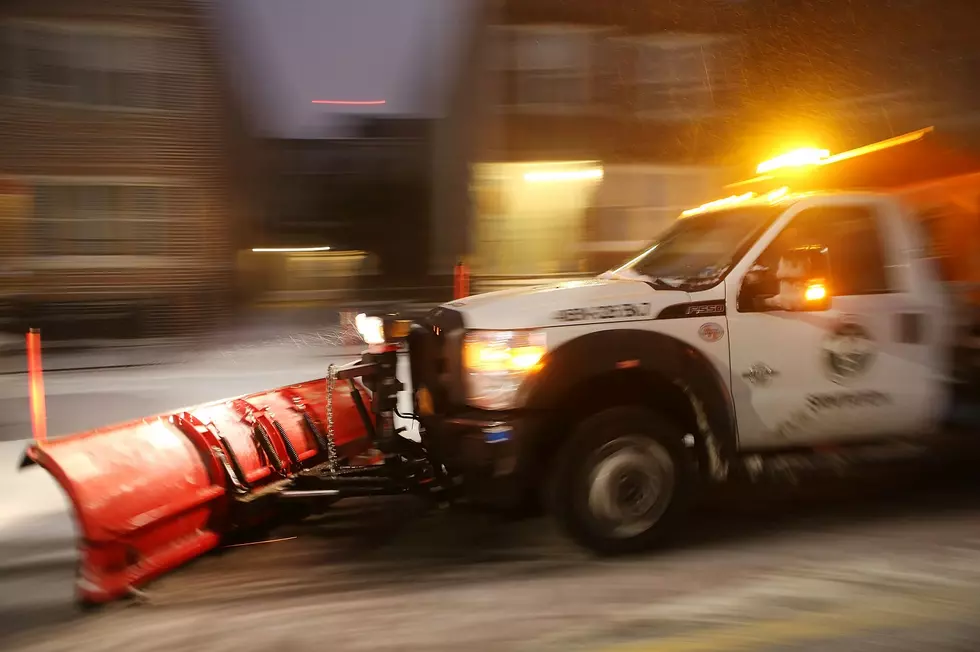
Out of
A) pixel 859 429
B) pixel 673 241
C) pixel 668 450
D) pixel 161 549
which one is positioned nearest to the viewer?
pixel 161 549

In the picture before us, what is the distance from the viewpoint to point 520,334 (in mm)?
4086

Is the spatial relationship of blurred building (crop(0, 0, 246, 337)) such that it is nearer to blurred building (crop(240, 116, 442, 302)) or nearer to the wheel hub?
blurred building (crop(240, 116, 442, 302))

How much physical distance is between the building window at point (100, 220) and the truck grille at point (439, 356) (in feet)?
36.3

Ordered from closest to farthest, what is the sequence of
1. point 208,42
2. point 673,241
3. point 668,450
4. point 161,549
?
point 161,549
point 668,450
point 673,241
point 208,42

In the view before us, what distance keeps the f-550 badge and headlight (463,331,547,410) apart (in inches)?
7.0

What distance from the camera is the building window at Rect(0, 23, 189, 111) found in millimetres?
13578

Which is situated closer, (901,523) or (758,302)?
(758,302)

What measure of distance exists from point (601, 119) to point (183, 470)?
12.8m

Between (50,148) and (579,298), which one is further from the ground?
(50,148)

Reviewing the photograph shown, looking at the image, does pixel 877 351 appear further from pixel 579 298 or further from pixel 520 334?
pixel 520 334

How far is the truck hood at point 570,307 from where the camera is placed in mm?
4117

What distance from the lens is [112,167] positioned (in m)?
13.9

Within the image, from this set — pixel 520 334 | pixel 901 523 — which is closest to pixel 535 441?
pixel 520 334

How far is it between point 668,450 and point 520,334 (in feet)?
3.58
